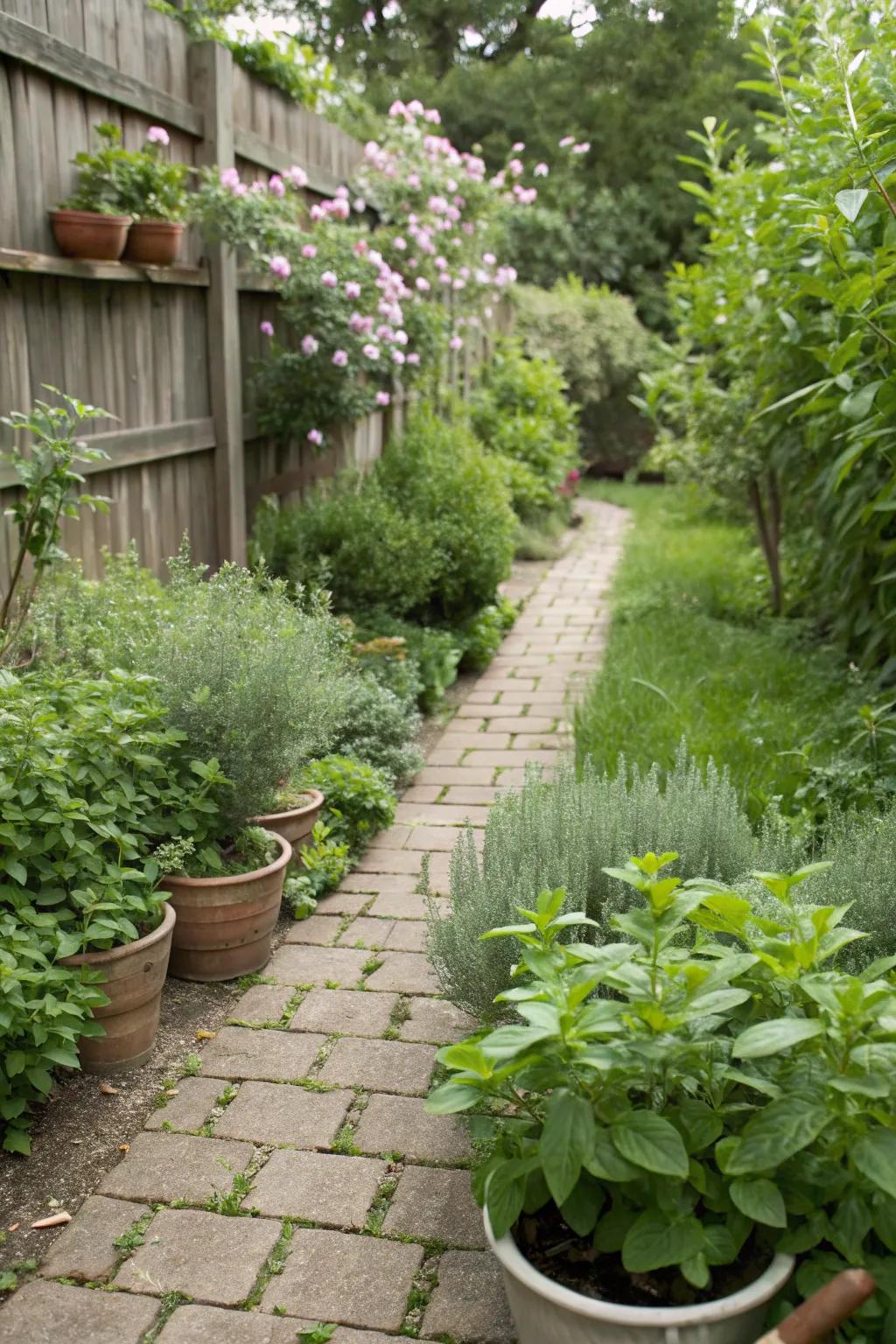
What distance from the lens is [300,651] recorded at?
3385 millimetres

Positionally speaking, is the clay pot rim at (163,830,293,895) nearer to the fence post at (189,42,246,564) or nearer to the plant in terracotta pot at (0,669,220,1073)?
the plant in terracotta pot at (0,669,220,1073)

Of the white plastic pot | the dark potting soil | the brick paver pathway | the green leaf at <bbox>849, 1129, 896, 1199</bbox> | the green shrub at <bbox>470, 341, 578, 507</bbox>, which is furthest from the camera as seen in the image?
the green shrub at <bbox>470, 341, 578, 507</bbox>

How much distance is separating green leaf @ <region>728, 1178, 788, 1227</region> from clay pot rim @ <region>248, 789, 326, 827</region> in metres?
2.01

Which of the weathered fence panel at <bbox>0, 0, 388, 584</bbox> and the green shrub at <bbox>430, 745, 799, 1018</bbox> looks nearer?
Answer: the green shrub at <bbox>430, 745, 799, 1018</bbox>

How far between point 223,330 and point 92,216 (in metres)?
1.29

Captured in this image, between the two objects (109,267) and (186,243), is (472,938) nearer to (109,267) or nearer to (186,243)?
(109,267)

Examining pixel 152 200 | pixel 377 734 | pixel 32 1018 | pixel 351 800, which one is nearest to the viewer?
pixel 32 1018

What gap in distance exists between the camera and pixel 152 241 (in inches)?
176

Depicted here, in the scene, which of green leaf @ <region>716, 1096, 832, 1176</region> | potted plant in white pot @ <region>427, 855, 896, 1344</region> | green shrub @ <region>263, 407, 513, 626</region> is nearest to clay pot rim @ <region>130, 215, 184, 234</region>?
green shrub @ <region>263, 407, 513, 626</region>

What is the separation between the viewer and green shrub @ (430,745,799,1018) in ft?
8.31

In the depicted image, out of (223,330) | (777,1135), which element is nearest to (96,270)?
(223,330)

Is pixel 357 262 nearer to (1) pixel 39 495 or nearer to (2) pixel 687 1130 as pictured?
(1) pixel 39 495

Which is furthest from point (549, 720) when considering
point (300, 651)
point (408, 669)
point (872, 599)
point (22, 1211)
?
point (22, 1211)

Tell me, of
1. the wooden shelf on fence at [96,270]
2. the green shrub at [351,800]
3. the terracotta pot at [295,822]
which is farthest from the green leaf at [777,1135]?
the wooden shelf on fence at [96,270]
